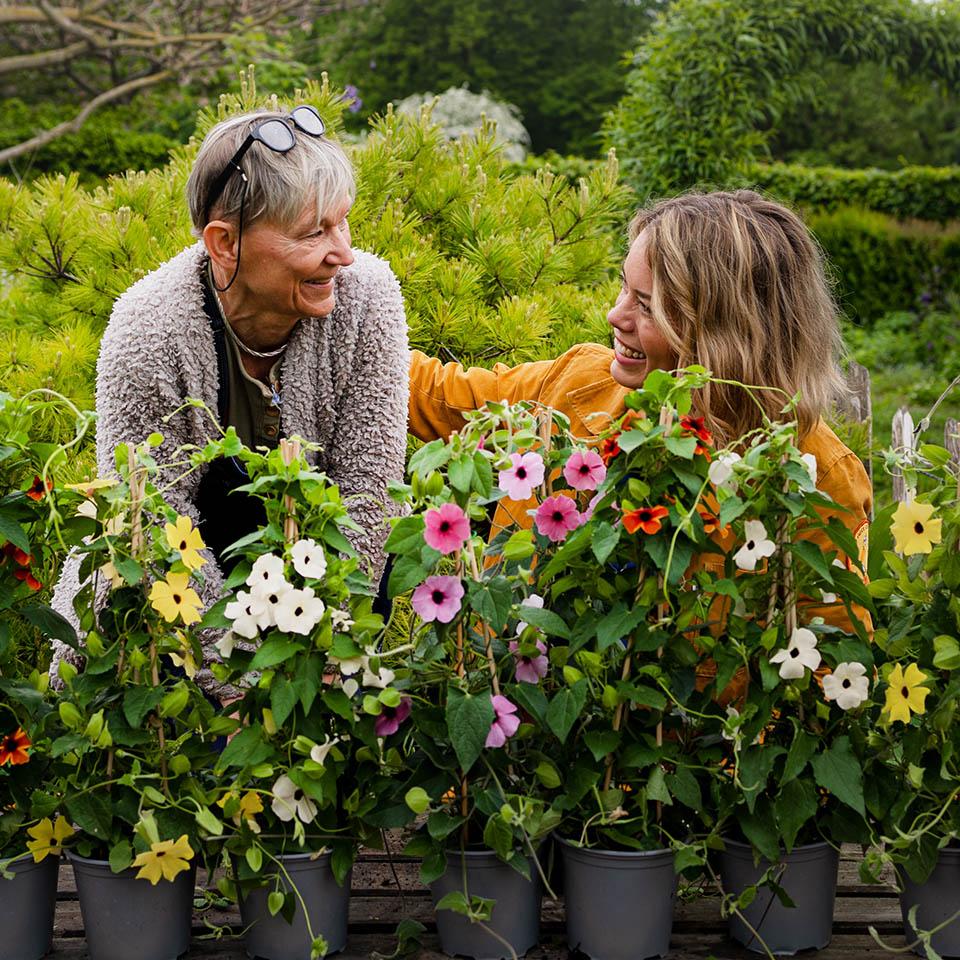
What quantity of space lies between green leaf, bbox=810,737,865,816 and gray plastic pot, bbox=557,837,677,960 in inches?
7.6

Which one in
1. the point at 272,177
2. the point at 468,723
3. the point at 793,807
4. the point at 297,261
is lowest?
the point at 793,807

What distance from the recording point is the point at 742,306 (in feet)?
5.98

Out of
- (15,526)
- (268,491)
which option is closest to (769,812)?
(268,491)

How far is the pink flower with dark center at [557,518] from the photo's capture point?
1.33m

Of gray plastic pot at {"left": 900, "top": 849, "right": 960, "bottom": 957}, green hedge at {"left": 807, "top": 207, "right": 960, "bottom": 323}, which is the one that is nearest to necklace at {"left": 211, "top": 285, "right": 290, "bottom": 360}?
gray plastic pot at {"left": 900, "top": 849, "right": 960, "bottom": 957}

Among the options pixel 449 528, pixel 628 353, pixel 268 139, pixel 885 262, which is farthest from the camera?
pixel 885 262

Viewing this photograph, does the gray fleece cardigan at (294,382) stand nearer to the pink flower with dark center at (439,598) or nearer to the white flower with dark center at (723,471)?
the pink flower with dark center at (439,598)

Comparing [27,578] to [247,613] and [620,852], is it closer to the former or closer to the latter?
[247,613]

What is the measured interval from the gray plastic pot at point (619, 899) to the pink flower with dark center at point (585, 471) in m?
0.40

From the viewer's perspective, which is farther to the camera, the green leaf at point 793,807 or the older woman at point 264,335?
the older woman at point 264,335

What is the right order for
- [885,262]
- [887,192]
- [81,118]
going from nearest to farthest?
[885,262], [887,192], [81,118]

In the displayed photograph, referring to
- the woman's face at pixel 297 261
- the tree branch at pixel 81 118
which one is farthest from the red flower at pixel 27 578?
the tree branch at pixel 81 118

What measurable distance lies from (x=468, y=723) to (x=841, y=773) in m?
0.41

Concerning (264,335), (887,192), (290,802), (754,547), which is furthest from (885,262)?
(290,802)
